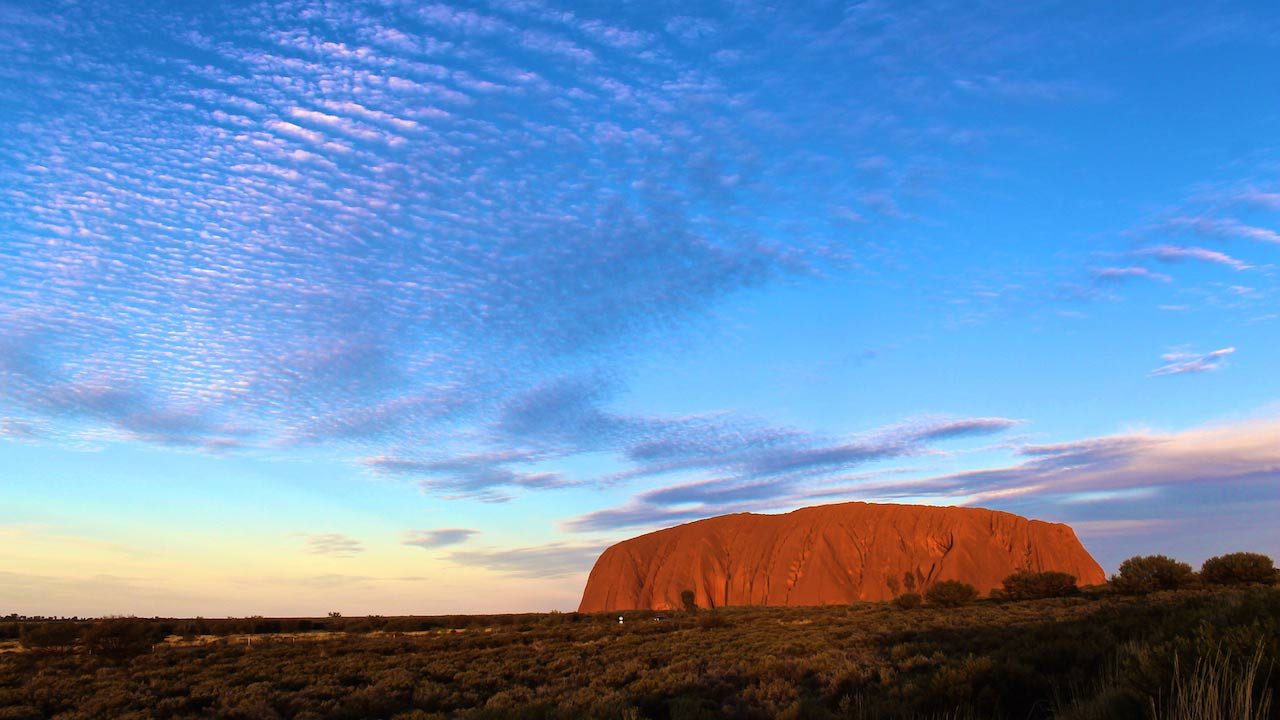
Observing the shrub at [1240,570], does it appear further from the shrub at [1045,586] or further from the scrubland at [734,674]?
the scrubland at [734,674]

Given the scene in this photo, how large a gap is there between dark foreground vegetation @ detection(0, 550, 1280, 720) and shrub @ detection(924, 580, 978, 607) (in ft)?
78.8

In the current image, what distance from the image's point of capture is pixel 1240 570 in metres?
44.6

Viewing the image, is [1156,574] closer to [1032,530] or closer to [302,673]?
[302,673]

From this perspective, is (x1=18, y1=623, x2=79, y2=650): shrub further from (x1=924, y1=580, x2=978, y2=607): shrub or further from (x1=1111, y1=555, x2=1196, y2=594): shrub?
(x1=1111, y1=555, x2=1196, y2=594): shrub

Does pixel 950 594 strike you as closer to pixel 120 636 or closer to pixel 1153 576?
pixel 1153 576

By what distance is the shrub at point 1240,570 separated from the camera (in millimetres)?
44031

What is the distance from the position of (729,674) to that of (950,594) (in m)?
42.4

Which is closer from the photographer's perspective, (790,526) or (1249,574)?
(1249,574)

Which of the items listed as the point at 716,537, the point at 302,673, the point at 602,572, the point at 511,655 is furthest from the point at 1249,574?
the point at 602,572

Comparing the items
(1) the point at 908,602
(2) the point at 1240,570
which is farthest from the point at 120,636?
(2) the point at 1240,570

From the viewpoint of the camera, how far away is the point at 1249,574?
4416 centimetres

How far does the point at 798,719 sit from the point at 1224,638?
5.53 metres

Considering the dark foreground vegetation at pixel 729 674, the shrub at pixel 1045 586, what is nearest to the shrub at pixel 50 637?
the dark foreground vegetation at pixel 729 674

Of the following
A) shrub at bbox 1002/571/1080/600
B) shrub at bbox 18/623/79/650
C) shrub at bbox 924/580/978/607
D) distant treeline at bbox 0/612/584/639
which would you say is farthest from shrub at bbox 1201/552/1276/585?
shrub at bbox 18/623/79/650
